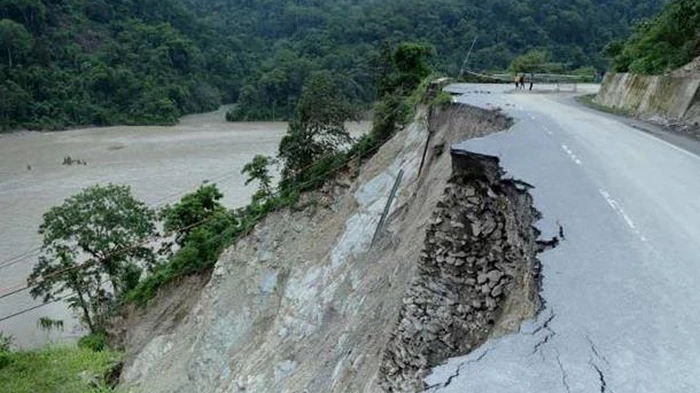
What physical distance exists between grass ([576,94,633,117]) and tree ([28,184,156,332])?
17.2 meters

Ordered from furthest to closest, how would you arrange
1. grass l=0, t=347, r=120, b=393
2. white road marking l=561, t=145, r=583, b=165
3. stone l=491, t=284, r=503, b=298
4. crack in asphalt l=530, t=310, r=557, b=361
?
1. grass l=0, t=347, r=120, b=393
2. white road marking l=561, t=145, r=583, b=165
3. stone l=491, t=284, r=503, b=298
4. crack in asphalt l=530, t=310, r=557, b=361

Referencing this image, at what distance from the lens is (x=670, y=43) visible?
757 inches

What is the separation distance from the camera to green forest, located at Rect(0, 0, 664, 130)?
77.2 meters

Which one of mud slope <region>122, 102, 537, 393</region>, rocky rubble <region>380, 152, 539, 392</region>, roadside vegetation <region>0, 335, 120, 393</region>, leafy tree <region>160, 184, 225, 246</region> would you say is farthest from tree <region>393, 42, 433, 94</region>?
rocky rubble <region>380, 152, 539, 392</region>

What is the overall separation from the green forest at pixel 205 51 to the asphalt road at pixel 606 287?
204 feet

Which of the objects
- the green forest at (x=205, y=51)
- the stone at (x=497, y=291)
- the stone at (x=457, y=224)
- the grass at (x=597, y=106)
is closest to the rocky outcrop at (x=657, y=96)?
the grass at (x=597, y=106)

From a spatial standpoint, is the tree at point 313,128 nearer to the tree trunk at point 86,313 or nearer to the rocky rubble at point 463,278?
the tree trunk at point 86,313

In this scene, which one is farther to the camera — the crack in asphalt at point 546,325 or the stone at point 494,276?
the stone at point 494,276

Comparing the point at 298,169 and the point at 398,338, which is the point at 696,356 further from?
the point at 298,169

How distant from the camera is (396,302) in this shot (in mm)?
9555

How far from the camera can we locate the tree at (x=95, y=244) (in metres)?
24.8

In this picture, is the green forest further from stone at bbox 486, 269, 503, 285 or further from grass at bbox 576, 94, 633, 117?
stone at bbox 486, 269, 503, 285

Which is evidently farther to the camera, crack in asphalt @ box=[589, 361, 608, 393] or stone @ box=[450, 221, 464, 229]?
stone @ box=[450, 221, 464, 229]

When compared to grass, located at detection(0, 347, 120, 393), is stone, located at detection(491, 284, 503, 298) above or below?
above
